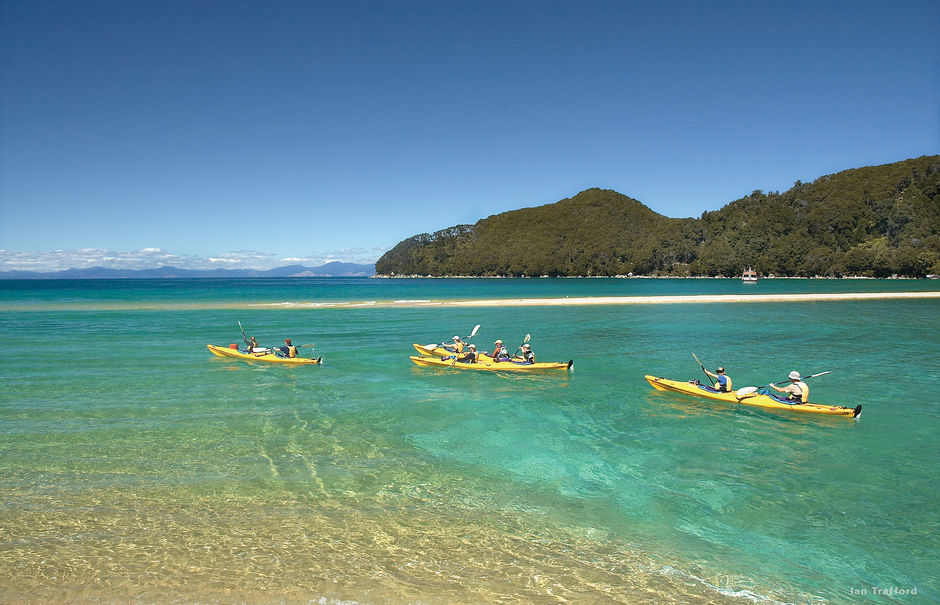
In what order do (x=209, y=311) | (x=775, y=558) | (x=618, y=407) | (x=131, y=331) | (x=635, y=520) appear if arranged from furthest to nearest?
(x=209, y=311) → (x=131, y=331) → (x=618, y=407) → (x=635, y=520) → (x=775, y=558)

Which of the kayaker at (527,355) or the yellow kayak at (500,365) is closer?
the yellow kayak at (500,365)

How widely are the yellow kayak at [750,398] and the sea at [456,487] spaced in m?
0.32

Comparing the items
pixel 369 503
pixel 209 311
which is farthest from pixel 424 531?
pixel 209 311

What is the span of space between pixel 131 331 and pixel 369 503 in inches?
1558

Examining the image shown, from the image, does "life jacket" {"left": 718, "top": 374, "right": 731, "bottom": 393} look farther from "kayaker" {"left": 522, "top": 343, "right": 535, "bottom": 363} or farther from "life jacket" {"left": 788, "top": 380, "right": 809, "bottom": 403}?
"kayaker" {"left": 522, "top": 343, "right": 535, "bottom": 363}

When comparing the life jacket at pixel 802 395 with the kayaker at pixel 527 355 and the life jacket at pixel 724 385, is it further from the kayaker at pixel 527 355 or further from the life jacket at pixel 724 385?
the kayaker at pixel 527 355

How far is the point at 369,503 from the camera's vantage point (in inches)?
412

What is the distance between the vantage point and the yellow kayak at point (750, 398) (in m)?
16.6

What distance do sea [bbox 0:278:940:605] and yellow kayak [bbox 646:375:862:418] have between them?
324 millimetres

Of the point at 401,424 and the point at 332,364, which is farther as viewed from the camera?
the point at 332,364

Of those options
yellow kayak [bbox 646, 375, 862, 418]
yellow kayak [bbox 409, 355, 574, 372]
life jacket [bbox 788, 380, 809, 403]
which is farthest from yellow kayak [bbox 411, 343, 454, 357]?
life jacket [bbox 788, 380, 809, 403]

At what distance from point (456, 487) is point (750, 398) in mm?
11682

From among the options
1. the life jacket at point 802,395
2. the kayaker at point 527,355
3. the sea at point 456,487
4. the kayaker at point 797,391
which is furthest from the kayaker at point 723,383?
the kayaker at point 527,355

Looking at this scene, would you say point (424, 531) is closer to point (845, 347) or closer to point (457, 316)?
point (845, 347)
